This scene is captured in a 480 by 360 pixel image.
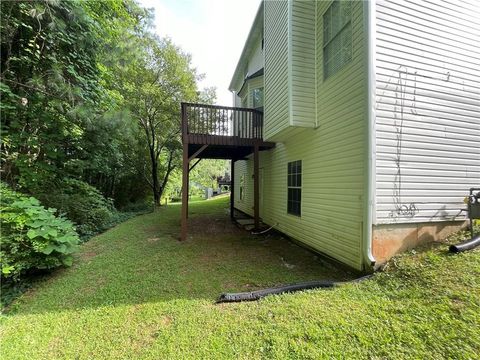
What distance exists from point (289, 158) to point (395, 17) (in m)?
3.80

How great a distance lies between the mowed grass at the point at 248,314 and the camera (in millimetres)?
2268

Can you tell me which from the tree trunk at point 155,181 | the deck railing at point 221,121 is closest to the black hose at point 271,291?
the deck railing at point 221,121

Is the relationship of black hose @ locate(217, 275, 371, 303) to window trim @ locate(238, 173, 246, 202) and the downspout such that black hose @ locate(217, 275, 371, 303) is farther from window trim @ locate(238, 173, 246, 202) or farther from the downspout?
window trim @ locate(238, 173, 246, 202)

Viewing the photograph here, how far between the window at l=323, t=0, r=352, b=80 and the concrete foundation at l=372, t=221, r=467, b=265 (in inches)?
127

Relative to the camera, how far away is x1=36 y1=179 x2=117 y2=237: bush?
20.7ft

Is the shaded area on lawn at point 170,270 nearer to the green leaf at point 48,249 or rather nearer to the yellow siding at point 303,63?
the green leaf at point 48,249

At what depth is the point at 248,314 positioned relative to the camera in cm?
285

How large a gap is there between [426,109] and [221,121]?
5.10 m

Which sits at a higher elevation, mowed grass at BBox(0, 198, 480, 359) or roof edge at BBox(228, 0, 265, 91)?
roof edge at BBox(228, 0, 265, 91)

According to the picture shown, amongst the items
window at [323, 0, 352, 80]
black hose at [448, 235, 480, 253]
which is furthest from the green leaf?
black hose at [448, 235, 480, 253]

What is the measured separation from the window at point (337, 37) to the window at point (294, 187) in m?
2.43

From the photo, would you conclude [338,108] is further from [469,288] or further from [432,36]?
[469,288]

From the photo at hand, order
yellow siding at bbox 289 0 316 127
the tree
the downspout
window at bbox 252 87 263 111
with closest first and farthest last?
the downspout, yellow siding at bbox 289 0 316 127, window at bbox 252 87 263 111, the tree

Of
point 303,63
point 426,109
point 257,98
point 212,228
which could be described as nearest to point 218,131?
point 257,98
